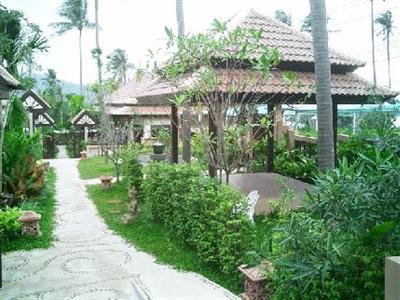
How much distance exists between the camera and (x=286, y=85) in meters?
9.14

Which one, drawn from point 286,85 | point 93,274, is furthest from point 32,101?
point 93,274

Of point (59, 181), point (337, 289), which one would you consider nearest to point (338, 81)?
point (337, 289)

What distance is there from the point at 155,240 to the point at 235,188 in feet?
7.41

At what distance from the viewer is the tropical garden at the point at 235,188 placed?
144 inches

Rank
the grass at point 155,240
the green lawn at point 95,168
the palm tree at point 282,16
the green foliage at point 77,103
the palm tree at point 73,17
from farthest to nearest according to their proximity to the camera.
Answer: the palm tree at point 282,16 → the palm tree at point 73,17 → the green foliage at point 77,103 → the green lawn at point 95,168 → the grass at point 155,240

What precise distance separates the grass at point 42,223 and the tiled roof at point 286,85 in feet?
12.4

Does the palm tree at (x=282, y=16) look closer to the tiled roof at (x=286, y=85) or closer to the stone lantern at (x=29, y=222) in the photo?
the tiled roof at (x=286, y=85)

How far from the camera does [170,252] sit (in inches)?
291

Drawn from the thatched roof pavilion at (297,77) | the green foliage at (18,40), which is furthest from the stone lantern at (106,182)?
the green foliage at (18,40)

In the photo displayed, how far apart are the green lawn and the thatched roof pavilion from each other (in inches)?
270

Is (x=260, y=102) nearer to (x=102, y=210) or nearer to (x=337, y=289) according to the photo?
(x=102, y=210)

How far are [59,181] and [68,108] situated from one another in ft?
68.7

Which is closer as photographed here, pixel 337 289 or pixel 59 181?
pixel 337 289

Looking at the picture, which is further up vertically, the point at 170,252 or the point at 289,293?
the point at 289,293
